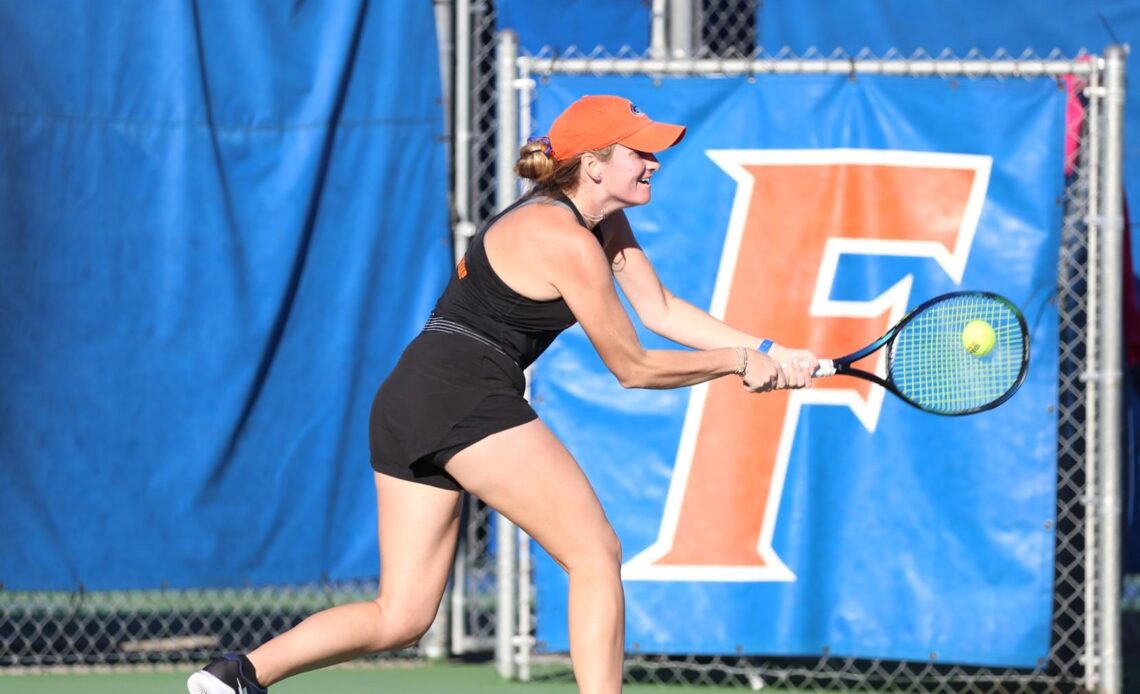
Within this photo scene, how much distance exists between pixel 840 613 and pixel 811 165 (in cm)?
148

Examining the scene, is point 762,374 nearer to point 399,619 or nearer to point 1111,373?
point 399,619

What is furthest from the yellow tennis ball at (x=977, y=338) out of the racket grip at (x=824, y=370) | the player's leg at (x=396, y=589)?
the player's leg at (x=396, y=589)

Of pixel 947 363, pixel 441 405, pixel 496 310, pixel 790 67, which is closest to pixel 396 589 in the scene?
pixel 441 405

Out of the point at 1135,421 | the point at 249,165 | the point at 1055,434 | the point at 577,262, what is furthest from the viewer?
the point at 1135,421

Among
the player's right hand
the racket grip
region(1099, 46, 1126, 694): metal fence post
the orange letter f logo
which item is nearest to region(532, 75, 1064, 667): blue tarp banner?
the orange letter f logo

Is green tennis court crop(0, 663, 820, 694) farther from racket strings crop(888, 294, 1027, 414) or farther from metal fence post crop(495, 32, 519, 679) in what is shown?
racket strings crop(888, 294, 1027, 414)

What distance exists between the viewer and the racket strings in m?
4.21

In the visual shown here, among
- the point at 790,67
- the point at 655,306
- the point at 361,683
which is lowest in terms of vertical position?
the point at 361,683

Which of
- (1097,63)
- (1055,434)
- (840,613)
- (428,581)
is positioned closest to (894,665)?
(840,613)

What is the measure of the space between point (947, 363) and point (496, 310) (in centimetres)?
143

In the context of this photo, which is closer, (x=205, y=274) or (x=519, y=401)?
(x=519, y=401)

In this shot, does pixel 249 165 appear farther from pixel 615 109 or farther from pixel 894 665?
pixel 894 665

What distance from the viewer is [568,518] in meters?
3.37

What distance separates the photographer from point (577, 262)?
334cm
